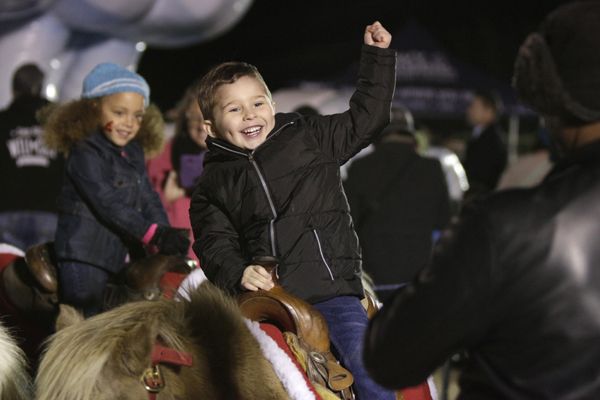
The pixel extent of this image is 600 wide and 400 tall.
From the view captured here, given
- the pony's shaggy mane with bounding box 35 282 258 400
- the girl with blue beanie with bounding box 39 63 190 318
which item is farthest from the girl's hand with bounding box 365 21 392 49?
the girl with blue beanie with bounding box 39 63 190 318

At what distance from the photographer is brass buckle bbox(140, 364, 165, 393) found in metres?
1.36

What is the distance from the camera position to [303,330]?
175cm

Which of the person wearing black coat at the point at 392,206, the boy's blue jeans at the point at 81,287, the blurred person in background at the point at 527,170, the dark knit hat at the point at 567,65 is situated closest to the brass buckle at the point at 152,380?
the dark knit hat at the point at 567,65

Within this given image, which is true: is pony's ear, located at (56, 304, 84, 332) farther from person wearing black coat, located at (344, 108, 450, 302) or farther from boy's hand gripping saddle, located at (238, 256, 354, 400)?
person wearing black coat, located at (344, 108, 450, 302)

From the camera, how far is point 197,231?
211 cm

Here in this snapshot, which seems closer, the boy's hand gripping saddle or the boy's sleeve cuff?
the boy's hand gripping saddle

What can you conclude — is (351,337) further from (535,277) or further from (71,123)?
(71,123)

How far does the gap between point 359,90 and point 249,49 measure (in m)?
9.06

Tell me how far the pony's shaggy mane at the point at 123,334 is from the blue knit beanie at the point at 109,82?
63.5 inches

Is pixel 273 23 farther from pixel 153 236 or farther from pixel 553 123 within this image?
pixel 553 123

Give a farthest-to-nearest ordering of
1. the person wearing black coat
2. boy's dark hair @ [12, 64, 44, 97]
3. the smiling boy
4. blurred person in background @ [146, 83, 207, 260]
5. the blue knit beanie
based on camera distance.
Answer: boy's dark hair @ [12, 64, 44, 97] → the person wearing black coat → blurred person in background @ [146, 83, 207, 260] → the blue knit beanie → the smiling boy

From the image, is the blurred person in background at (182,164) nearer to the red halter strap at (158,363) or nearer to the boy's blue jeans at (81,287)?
the boy's blue jeans at (81,287)

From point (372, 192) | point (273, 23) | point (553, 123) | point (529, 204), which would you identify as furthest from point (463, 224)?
point (273, 23)

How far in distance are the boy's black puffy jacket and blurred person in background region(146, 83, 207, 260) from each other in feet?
5.07
